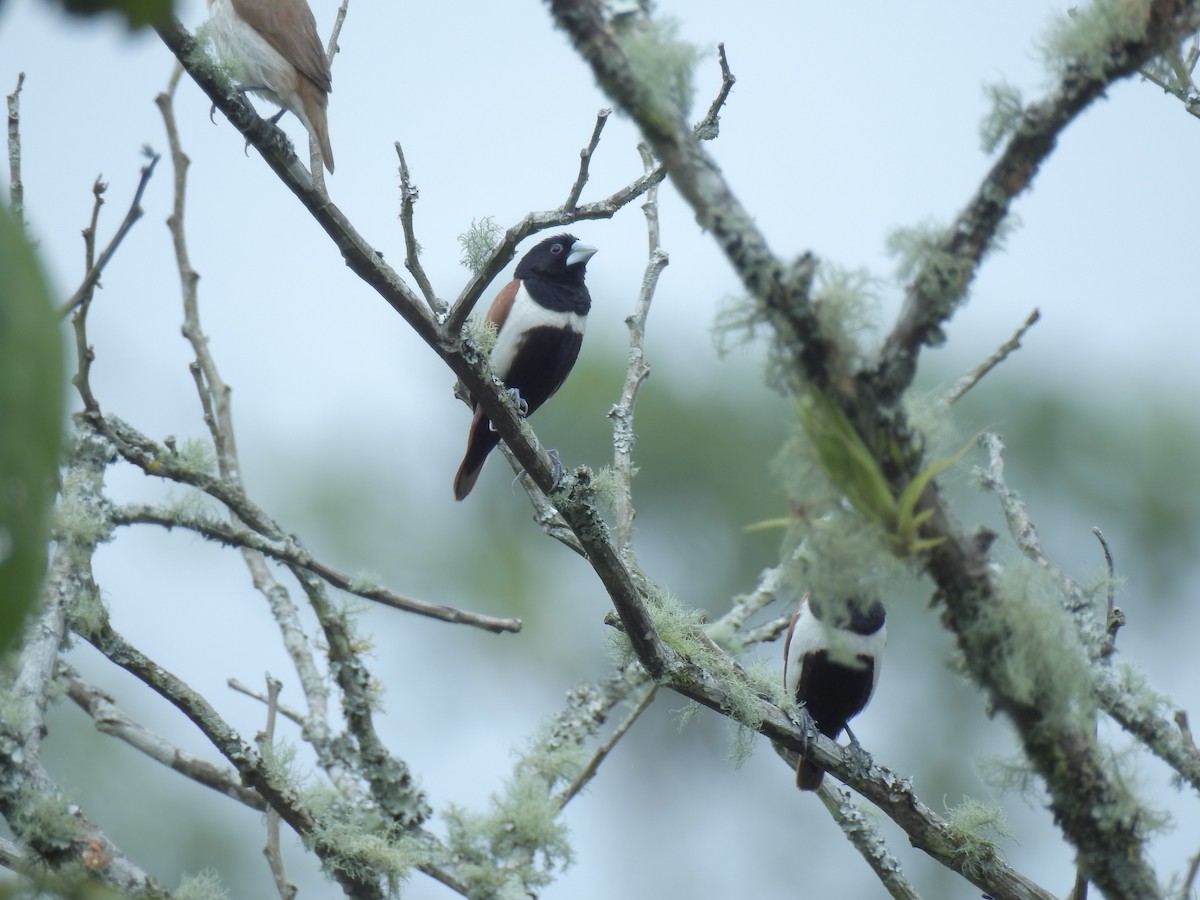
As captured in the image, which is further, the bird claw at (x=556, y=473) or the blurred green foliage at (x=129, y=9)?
the bird claw at (x=556, y=473)

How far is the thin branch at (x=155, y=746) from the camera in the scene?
9.89ft

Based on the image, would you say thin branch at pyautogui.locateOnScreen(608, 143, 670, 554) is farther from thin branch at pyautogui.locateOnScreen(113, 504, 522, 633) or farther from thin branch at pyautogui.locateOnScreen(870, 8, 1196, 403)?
thin branch at pyautogui.locateOnScreen(870, 8, 1196, 403)

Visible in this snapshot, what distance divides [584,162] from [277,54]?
218cm

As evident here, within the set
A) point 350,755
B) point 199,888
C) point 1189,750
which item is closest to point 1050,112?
point 1189,750

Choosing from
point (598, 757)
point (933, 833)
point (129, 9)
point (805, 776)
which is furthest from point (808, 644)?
point (129, 9)

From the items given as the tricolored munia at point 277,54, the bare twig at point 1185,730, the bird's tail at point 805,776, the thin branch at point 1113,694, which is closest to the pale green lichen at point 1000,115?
the thin branch at point 1113,694

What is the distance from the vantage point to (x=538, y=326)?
4695 millimetres

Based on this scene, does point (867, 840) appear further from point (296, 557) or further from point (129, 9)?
point (129, 9)

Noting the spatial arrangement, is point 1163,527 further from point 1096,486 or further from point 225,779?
point 225,779

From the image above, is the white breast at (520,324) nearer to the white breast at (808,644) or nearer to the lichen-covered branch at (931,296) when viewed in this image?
the white breast at (808,644)

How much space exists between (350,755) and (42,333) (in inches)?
109

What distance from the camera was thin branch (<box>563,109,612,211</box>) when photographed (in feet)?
7.79

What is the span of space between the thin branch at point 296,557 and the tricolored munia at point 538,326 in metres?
1.53

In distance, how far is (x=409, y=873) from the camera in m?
2.79
